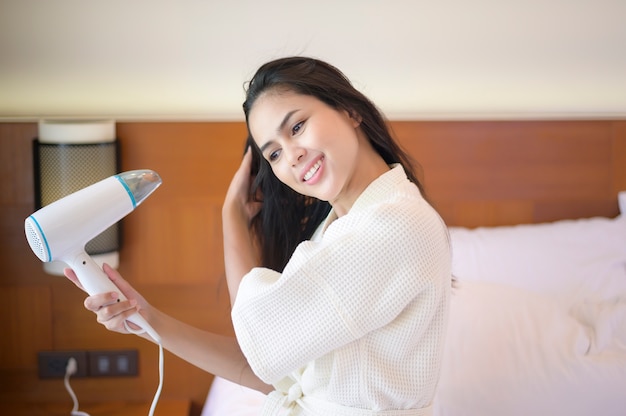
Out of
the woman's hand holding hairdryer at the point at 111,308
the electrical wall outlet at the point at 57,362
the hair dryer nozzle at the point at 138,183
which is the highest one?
the hair dryer nozzle at the point at 138,183

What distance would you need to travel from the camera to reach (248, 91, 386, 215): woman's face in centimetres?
134

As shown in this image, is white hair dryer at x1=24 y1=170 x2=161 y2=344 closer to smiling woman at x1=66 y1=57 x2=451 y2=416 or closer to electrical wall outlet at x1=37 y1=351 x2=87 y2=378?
smiling woman at x1=66 y1=57 x2=451 y2=416

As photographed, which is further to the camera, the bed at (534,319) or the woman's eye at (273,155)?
the bed at (534,319)

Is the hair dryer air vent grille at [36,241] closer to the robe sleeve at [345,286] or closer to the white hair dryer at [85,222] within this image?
the white hair dryer at [85,222]

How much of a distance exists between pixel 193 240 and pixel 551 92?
3.99 feet

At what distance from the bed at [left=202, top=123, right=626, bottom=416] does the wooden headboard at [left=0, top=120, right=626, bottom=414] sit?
22mm

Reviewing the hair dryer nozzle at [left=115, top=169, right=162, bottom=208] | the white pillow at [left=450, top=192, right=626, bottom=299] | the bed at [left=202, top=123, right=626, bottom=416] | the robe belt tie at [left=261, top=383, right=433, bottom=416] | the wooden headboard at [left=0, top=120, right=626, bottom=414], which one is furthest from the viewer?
the wooden headboard at [left=0, top=120, right=626, bottom=414]

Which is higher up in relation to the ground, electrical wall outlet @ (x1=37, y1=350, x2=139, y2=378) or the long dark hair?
the long dark hair

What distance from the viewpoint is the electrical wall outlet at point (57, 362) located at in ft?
7.88

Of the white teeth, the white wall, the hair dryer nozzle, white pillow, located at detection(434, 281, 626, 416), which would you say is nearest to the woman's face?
the white teeth

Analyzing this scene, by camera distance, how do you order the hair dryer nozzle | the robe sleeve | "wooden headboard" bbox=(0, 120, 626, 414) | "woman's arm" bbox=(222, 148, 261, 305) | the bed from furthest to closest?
"wooden headboard" bbox=(0, 120, 626, 414) < the bed < "woman's arm" bbox=(222, 148, 261, 305) < the hair dryer nozzle < the robe sleeve

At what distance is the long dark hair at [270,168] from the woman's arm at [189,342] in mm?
234

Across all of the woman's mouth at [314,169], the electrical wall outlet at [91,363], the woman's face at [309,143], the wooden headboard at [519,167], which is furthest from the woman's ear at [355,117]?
the electrical wall outlet at [91,363]

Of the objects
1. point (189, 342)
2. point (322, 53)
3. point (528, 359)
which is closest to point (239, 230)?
point (189, 342)
